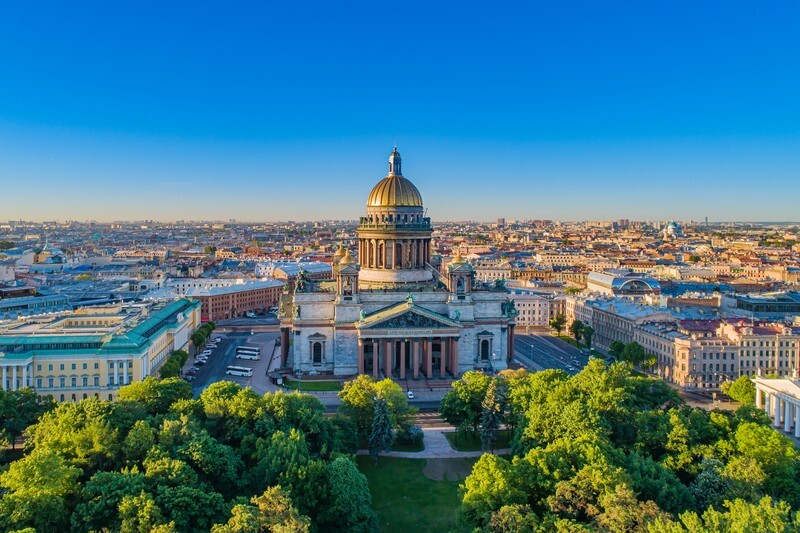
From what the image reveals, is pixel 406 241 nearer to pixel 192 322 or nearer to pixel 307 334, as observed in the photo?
pixel 307 334

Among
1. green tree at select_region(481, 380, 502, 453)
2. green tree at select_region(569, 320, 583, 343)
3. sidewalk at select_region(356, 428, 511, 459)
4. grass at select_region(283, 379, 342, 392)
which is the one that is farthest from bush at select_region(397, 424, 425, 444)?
green tree at select_region(569, 320, 583, 343)

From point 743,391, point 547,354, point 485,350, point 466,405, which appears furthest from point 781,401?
point 547,354

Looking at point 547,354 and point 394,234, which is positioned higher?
point 394,234

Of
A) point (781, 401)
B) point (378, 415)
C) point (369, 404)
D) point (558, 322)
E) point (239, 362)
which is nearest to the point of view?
point (378, 415)

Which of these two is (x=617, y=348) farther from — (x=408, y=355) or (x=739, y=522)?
(x=739, y=522)

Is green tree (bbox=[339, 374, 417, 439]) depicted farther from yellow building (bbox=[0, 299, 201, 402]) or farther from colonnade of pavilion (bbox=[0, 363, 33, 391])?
colonnade of pavilion (bbox=[0, 363, 33, 391])

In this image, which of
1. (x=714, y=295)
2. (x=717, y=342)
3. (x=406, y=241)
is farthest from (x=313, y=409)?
(x=714, y=295)
